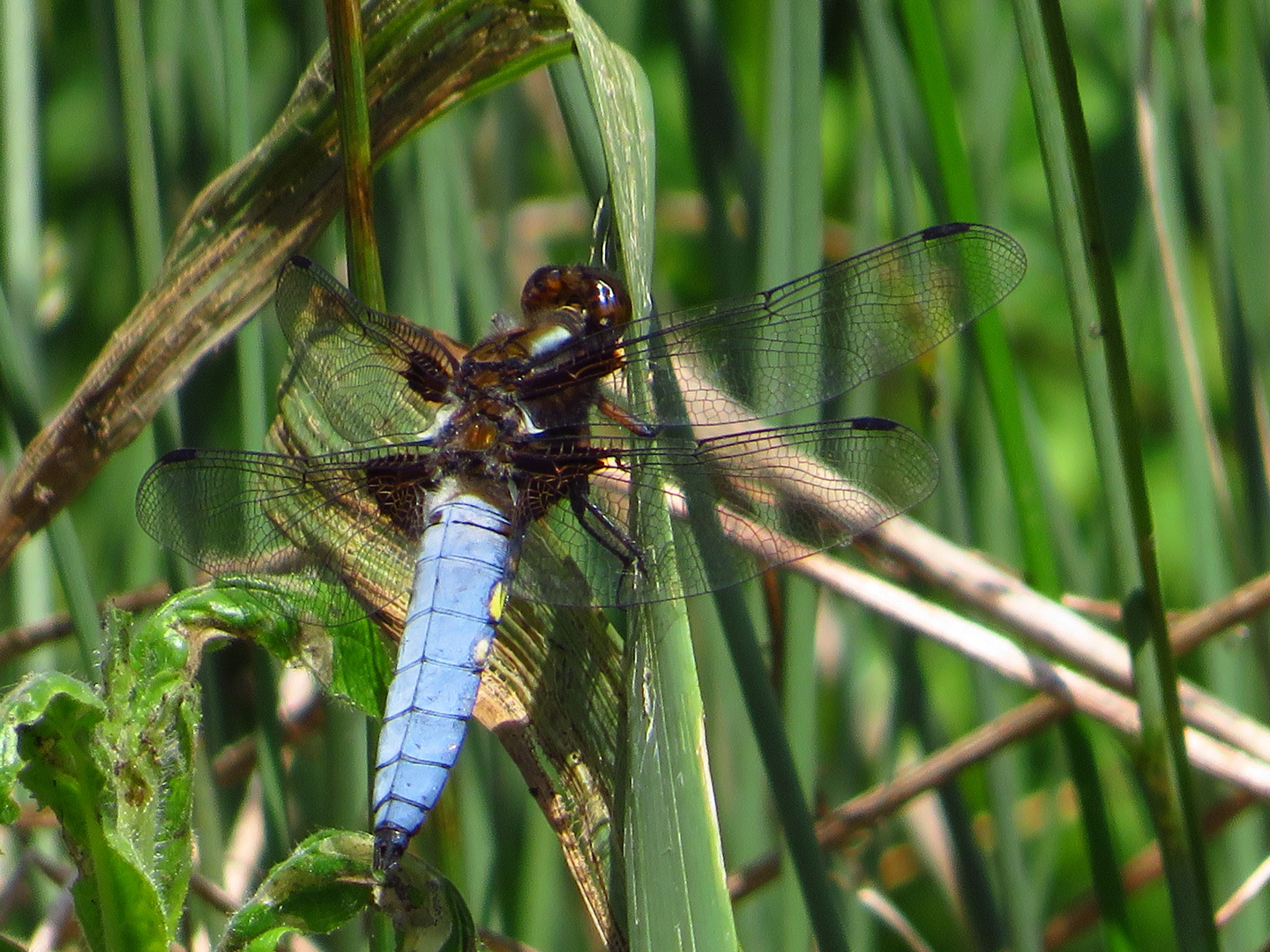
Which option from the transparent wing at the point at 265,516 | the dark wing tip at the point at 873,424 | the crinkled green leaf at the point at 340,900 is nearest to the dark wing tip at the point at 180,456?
the transparent wing at the point at 265,516

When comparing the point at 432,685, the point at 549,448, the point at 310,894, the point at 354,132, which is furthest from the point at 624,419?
the point at 310,894

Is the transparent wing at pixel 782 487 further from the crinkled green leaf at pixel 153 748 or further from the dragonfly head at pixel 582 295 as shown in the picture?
the crinkled green leaf at pixel 153 748

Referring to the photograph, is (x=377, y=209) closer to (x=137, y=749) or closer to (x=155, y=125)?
(x=155, y=125)

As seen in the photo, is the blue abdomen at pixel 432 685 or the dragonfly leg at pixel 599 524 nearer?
the blue abdomen at pixel 432 685

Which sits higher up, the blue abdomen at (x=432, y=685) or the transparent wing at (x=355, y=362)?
the transparent wing at (x=355, y=362)

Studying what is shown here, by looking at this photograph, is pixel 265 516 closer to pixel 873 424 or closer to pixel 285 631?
pixel 285 631

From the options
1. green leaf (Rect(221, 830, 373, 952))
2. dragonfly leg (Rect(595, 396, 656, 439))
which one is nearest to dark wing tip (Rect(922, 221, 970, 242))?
dragonfly leg (Rect(595, 396, 656, 439))
